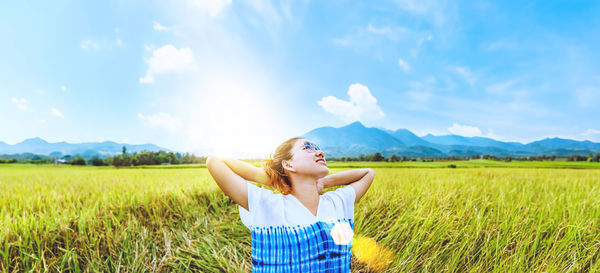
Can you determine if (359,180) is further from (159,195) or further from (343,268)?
(159,195)

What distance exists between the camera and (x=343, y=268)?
1.55 meters

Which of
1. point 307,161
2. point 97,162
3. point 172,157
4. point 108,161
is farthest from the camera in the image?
point 108,161

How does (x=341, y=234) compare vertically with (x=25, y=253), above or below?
above

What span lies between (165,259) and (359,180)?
186cm

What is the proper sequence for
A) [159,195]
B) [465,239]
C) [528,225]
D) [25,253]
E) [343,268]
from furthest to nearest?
[159,195] < [528,225] < [465,239] < [25,253] < [343,268]

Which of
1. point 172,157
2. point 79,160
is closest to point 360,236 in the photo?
point 172,157

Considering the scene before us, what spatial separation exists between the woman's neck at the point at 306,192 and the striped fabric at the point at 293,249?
12 centimetres

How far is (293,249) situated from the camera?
1.44 m

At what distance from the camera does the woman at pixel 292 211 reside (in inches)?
56.9

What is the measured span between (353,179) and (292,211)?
591 mm

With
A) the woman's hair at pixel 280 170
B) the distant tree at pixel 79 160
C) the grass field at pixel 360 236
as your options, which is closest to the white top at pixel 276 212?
the woman's hair at pixel 280 170

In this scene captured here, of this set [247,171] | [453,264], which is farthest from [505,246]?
[247,171]

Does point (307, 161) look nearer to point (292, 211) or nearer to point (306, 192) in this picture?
point (306, 192)

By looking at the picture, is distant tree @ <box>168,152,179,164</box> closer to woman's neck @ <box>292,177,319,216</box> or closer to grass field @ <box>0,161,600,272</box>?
grass field @ <box>0,161,600,272</box>
